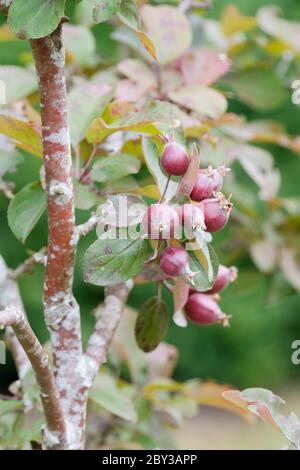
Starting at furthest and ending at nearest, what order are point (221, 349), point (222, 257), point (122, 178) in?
point (221, 349), point (222, 257), point (122, 178)

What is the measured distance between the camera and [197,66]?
1.21 metres

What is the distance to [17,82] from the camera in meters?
1.15

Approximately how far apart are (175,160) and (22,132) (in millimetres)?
201

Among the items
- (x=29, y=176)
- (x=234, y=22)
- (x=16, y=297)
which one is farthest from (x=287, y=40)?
(x=29, y=176)

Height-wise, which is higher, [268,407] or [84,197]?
[84,197]

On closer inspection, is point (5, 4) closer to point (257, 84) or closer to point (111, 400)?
point (111, 400)

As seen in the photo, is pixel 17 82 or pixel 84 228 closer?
pixel 84 228

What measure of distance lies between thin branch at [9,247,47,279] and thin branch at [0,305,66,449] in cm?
16

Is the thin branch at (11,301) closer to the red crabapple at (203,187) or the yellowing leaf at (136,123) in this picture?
the yellowing leaf at (136,123)

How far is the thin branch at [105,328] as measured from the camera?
0.87 metres

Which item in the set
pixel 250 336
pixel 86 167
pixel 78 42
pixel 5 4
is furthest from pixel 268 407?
pixel 250 336

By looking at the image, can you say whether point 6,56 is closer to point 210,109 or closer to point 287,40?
point 287,40

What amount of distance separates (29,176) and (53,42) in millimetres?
2796

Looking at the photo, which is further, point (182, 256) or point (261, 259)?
point (261, 259)
